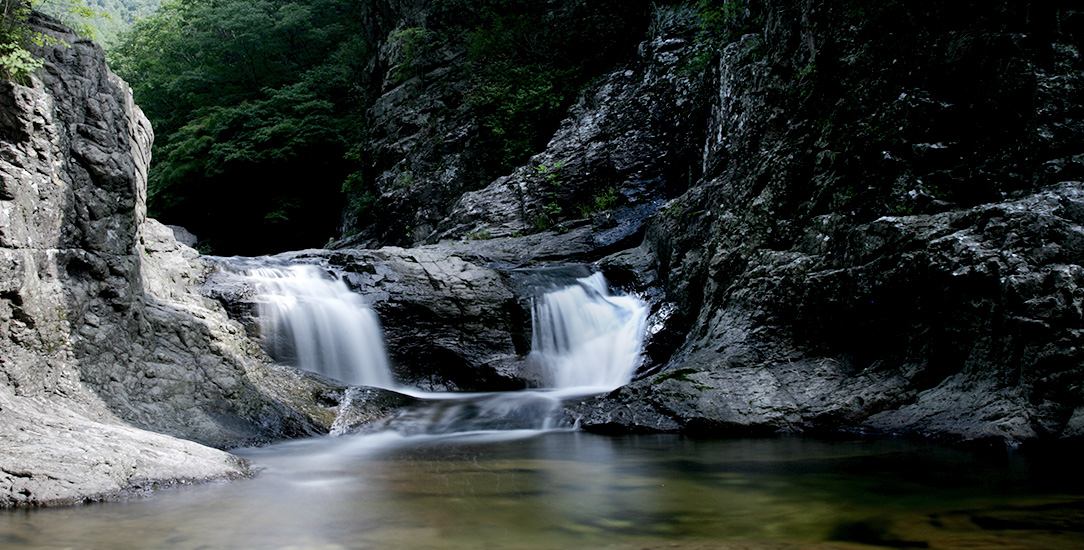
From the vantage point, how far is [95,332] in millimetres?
6223

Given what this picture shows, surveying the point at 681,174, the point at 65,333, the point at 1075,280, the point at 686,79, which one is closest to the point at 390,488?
A: the point at 65,333

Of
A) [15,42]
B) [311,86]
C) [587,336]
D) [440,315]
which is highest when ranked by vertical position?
[311,86]

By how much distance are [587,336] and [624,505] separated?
692cm

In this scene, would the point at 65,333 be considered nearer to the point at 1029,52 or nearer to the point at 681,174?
the point at 1029,52

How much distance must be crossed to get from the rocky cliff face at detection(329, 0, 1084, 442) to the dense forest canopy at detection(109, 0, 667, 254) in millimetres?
9272

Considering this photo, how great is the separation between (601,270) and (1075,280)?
299 inches

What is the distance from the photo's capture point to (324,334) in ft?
33.1

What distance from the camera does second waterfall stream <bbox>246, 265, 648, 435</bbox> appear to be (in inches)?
369

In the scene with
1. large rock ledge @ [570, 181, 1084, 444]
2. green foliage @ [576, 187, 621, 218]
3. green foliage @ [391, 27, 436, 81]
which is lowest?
large rock ledge @ [570, 181, 1084, 444]

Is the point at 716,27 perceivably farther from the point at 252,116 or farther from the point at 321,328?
the point at 252,116

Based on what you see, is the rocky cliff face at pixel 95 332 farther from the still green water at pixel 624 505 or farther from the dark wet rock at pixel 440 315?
the dark wet rock at pixel 440 315

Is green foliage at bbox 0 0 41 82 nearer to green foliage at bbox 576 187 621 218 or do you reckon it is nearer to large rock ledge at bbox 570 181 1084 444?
large rock ledge at bbox 570 181 1084 444

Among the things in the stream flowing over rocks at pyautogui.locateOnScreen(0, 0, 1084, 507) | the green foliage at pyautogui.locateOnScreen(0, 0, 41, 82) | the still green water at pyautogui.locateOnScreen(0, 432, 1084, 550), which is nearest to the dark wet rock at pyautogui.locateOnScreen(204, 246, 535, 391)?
the stream flowing over rocks at pyautogui.locateOnScreen(0, 0, 1084, 507)

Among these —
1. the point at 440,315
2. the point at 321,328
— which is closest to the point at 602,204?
the point at 440,315
